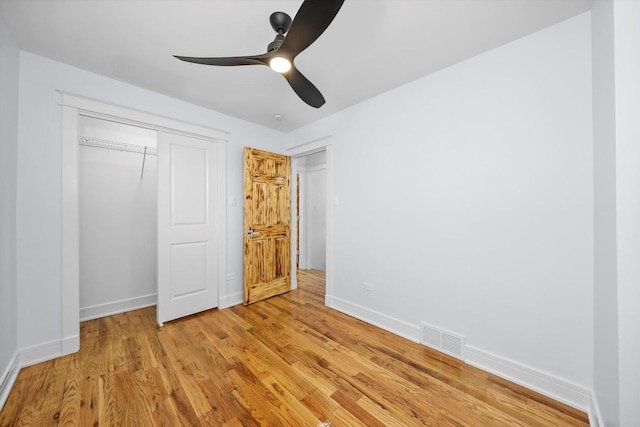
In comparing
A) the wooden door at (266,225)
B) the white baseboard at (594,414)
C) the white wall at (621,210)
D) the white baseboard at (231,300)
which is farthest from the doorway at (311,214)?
the white wall at (621,210)

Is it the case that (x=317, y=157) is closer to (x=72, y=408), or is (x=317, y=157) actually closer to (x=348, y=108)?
(x=348, y=108)

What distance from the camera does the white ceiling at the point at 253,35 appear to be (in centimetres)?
144

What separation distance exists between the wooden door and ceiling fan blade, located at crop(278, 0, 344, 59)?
200cm

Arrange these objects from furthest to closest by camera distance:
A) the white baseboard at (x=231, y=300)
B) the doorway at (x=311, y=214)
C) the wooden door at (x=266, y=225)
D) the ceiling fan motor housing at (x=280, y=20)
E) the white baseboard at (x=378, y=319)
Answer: the doorway at (x=311, y=214)
the wooden door at (x=266, y=225)
the white baseboard at (x=231, y=300)
the white baseboard at (x=378, y=319)
the ceiling fan motor housing at (x=280, y=20)

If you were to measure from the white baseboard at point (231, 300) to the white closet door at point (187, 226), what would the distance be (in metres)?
0.08

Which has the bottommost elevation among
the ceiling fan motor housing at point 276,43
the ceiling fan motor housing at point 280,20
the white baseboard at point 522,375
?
the white baseboard at point 522,375

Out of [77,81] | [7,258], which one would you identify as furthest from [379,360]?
[77,81]

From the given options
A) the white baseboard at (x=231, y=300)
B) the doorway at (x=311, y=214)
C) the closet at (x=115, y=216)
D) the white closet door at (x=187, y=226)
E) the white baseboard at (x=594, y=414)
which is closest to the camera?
the white baseboard at (x=594, y=414)

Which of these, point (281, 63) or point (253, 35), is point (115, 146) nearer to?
point (253, 35)

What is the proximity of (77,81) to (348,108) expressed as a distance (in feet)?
8.70

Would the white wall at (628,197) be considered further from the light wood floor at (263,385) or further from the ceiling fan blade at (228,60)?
the ceiling fan blade at (228,60)

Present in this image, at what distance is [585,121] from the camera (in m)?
1.46

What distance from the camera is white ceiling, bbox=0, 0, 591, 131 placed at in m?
1.44

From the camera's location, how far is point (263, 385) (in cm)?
163
